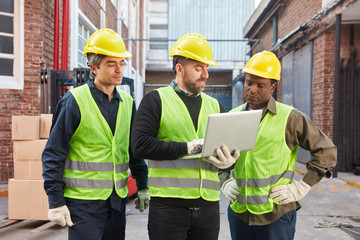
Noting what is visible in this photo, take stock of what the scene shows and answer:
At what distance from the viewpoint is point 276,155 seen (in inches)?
88.7

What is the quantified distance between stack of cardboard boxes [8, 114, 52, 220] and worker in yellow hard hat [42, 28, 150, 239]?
8.63 feet

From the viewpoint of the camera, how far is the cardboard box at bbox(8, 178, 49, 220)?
4.65m

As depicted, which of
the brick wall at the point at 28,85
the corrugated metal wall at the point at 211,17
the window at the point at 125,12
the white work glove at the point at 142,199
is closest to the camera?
the white work glove at the point at 142,199

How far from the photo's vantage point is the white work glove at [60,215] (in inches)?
81.4

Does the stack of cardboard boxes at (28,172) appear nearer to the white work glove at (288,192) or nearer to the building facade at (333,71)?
the white work glove at (288,192)

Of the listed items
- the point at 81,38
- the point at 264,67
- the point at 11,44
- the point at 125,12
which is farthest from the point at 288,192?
the point at 125,12

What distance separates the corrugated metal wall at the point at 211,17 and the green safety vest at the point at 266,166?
24.4 metres

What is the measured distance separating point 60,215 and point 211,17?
25.8m

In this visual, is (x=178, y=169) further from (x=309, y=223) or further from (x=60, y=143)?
(x=309, y=223)

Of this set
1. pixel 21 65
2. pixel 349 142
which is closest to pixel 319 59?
pixel 349 142

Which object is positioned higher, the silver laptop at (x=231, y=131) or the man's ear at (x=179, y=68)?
the man's ear at (x=179, y=68)

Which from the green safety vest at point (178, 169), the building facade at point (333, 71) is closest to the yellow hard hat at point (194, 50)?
the green safety vest at point (178, 169)

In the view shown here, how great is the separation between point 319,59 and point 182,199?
28.5 feet

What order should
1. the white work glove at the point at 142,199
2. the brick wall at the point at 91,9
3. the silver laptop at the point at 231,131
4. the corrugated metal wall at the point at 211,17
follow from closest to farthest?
the silver laptop at the point at 231,131 → the white work glove at the point at 142,199 → the brick wall at the point at 91,9 → the corrugated metal wall at the point at 211,17
